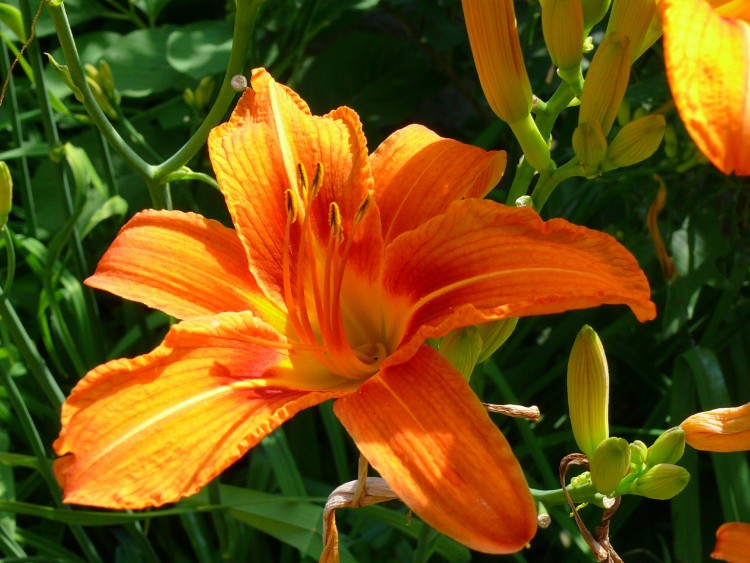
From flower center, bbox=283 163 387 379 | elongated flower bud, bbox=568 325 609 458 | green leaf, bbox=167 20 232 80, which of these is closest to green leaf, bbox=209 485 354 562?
flower center, bbox=283 163 387 379

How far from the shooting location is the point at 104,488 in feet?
2.36

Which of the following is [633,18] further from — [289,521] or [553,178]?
[289,521]

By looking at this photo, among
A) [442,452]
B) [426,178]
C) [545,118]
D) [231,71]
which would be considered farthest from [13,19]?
[442,452]

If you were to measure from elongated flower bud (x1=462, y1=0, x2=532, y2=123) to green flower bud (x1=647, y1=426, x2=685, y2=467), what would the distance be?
0.34 metres

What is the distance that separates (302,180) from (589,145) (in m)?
0.30

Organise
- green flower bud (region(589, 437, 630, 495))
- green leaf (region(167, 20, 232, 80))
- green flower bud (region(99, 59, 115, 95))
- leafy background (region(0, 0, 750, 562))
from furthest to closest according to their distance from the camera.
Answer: green leaf (region(167, 20, 232, 80)), leafy background (region(0, 0, 750, 562)), green flower bud (region(99, 59, 115, 95)), green flower bud (region(589, 437, 630, 495))

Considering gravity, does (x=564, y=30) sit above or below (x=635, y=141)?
above

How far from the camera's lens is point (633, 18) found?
0.82m

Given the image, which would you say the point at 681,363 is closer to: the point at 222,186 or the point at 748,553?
the point at 748,553

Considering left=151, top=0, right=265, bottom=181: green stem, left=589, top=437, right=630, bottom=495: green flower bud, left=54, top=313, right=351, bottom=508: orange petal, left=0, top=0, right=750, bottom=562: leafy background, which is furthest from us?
left=0, top=0, right=750, bottom=562: leafy background

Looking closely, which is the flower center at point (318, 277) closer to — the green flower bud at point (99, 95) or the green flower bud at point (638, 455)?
the green flower bud at point (638, 455)

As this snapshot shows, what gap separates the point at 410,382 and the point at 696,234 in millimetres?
1039

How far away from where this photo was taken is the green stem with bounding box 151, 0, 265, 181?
940mm

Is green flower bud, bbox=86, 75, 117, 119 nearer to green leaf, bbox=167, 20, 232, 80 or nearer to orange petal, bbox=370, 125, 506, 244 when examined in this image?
green leaf, bbox=167, 20, 232, 80
